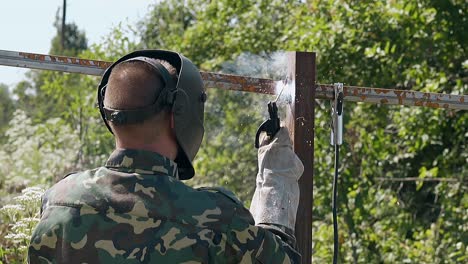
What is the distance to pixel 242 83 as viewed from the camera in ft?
12.6

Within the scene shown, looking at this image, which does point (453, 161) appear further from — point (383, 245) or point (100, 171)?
point (100, 171)

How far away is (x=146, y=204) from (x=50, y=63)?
124cm

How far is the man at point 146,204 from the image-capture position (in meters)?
2.70

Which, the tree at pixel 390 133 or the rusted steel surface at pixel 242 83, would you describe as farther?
the tree at pixel 390 133

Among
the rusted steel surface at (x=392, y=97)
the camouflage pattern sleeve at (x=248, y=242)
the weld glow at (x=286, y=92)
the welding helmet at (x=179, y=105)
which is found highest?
the rusted steel surface at (x=392, y=97)

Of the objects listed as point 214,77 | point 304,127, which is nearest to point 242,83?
point 214,77

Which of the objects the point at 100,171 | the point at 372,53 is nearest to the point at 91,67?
the point at 100,171

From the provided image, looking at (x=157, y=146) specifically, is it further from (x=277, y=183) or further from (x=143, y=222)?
(x=277, y=183)

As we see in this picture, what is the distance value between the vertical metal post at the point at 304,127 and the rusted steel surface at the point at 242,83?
13 cm

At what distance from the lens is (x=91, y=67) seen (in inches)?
150

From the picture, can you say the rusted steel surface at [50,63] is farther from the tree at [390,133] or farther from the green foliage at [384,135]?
the tree at [390,133]

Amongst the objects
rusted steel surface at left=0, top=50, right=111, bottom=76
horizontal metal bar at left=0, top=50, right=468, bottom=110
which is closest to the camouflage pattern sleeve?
horizontal metal bar at left=0, top=50, right=468, bottom=110

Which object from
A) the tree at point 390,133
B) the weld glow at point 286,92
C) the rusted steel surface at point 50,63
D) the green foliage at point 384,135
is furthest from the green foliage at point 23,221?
the tree at point 390,133

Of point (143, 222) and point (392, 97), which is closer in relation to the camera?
point (143, 222)
